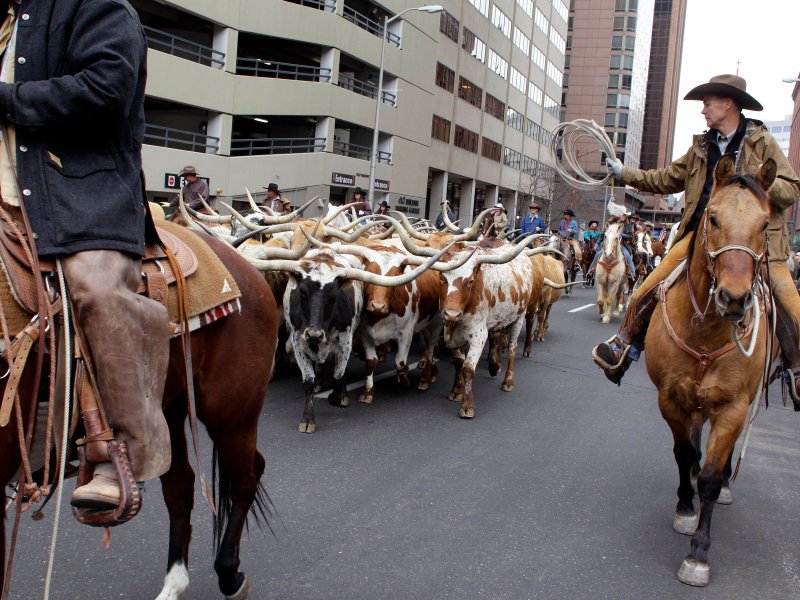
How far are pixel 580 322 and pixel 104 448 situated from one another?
1449cm

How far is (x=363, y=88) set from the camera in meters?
36.8

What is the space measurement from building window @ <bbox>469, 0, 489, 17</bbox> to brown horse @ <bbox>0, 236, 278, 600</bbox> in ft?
163

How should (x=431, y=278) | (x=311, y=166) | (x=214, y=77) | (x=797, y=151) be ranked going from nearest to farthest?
(x=431, y=278) < (x=214, y=77) < (x=311, y=166) < (x=797, y=151)

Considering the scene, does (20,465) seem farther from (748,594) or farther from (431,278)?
(431,278)

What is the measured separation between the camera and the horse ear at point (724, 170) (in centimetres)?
430

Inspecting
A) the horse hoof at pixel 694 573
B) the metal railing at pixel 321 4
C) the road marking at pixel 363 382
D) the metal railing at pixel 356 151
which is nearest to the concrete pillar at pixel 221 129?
the metal railing at pixel 321 4

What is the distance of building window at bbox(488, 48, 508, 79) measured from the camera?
54.2 m

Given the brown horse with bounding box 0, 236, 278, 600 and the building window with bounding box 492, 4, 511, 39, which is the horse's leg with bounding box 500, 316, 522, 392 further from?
the building window with bounding box 492, 4, 511, 39

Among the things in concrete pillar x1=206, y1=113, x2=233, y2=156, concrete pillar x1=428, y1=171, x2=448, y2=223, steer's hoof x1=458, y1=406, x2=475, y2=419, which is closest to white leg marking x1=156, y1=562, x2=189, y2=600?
steer's hoof x1=458, y1=406, x2=475, y2=419

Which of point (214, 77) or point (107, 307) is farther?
point (214, 77)

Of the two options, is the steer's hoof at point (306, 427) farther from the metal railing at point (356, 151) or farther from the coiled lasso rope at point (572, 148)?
the metal railing at point (356, 151)

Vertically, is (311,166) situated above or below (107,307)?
above

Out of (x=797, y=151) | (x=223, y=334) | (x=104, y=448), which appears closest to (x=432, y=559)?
(x=223, y=334)

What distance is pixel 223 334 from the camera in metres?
3.38
